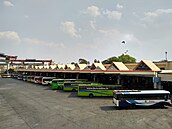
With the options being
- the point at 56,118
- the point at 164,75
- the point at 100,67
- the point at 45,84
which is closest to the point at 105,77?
the point at 100,67

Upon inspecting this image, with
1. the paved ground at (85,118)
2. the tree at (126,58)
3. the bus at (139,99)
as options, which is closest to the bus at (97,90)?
the paved ground at (85,118)

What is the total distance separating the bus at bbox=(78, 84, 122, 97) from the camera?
3931 cm

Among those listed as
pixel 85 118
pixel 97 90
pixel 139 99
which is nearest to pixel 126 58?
pixel 97 90

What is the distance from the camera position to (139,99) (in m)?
28.4

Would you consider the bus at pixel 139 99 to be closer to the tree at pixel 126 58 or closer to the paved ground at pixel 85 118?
the paved ground at pixel 85 118

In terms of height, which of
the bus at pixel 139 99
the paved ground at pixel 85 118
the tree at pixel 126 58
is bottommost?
the paved ground at pixel 85 118

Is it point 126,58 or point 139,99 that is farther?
point 126,58

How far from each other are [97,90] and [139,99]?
41.1ft

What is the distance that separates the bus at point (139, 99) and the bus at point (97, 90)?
10695mm

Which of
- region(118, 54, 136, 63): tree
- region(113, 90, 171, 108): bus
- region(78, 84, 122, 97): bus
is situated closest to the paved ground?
region(113, 90, 171, 108): bus

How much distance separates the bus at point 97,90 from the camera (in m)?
39.3

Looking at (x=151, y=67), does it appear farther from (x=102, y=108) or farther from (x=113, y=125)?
(x=113, y=125)

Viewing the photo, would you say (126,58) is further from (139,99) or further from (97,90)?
(139,99)

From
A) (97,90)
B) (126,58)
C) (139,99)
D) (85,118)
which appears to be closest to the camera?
(85,118)
